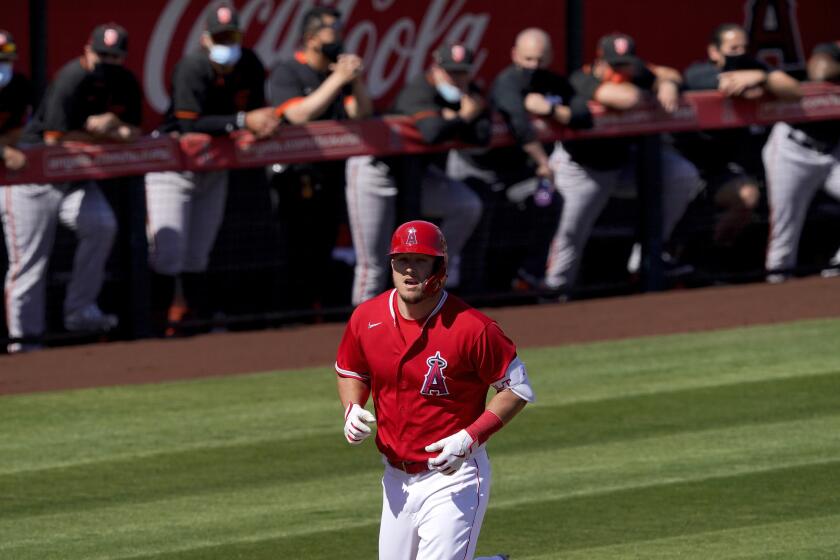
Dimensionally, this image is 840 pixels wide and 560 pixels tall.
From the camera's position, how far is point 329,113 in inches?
492

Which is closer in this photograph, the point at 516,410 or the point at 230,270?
the point at 516,410

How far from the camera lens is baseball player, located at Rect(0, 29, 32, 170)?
37.8 ft

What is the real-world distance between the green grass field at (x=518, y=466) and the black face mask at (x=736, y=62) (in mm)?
2569

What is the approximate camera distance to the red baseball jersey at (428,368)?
616cm

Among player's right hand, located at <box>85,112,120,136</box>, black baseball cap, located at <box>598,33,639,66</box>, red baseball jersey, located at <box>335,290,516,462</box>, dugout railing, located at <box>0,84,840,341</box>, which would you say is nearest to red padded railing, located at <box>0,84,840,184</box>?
dugout railing, located at <box>0,84,840,341</box>

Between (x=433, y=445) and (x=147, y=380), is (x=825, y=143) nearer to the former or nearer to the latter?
(x=147, y=380)

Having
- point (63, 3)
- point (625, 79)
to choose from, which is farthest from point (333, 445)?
point (63, 3)

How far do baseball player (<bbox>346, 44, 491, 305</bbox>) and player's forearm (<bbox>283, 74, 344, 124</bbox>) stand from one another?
51 centimetres

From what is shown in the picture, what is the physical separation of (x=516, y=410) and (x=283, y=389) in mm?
5166

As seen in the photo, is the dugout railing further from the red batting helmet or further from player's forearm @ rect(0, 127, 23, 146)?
the red batting helmet

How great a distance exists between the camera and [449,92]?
42.1 ft

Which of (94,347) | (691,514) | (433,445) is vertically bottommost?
(94,347)

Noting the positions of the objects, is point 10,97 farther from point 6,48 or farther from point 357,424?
point 357,424

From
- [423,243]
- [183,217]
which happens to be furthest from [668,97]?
[423,243]
